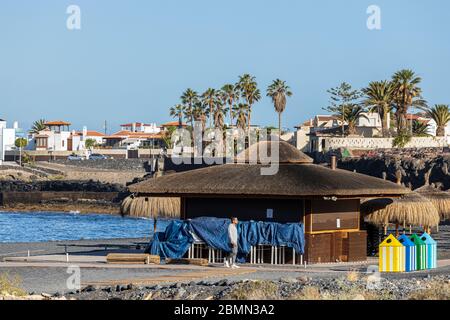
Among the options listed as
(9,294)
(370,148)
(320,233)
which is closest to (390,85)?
(370,148)

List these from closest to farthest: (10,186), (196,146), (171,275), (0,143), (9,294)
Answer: (9,294) → (171,275) → (10,186) → (196,146) → (0,143)

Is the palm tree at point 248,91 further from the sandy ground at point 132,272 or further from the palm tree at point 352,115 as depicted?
the sandy ground at point 132,272

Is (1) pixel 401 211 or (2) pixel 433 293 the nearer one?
(2) pixel 433 293

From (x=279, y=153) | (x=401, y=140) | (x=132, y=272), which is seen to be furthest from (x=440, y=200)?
(x=401, y=140)

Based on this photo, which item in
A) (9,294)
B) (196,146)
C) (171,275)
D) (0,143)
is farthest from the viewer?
(0,143)

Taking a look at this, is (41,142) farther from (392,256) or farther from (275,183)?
(392,256)

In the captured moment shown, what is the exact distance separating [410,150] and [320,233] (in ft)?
214

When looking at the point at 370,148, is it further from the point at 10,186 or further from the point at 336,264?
the point at 336,264

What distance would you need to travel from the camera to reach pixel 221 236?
3097 centimetres

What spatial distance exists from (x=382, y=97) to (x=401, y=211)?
72247 mm

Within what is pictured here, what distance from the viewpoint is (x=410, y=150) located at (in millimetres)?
95250

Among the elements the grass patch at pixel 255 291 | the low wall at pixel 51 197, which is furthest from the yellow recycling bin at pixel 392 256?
the low wall at pixel 51 197

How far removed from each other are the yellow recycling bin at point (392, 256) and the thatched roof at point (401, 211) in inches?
235

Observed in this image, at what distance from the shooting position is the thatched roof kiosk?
30.5m
